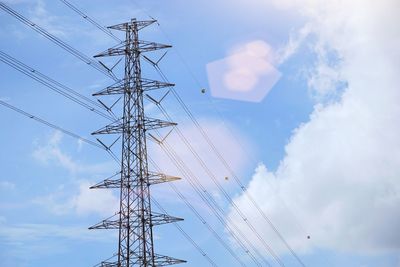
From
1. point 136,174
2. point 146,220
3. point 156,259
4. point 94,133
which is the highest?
point 94,133

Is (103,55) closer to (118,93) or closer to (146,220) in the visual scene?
(118,93)

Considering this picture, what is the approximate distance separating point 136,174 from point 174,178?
10.2 ft

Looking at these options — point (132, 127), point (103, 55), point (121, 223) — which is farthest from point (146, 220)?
point (103, 55)

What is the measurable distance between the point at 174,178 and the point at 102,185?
18.9 ft

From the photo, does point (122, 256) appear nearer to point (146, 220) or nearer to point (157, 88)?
point (146, 220)

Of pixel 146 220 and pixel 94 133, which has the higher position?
pixel 94 133

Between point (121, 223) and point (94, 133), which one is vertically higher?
point (94, 133)

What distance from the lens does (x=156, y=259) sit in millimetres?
49750

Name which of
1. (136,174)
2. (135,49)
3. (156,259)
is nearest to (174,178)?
(136,174)

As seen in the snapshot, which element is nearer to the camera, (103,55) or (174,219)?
(174,219)

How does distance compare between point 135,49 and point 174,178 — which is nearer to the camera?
point 174,178

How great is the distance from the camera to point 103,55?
179ft

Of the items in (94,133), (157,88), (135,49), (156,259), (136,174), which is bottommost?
(156,259)

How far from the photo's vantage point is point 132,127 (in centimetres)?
5338
